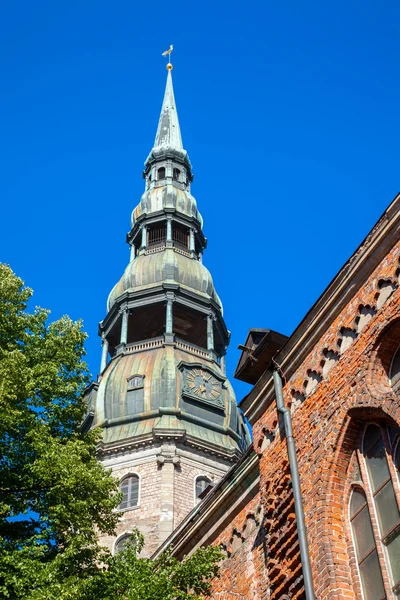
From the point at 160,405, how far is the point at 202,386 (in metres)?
2.09

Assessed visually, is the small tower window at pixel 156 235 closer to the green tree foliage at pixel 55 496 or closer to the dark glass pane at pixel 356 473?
the green tree foliage at pixel 55 496

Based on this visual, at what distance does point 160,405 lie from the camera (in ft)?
113

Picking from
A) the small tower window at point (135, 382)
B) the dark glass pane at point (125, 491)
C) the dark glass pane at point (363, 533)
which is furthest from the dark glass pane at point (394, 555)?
the small tower window at point (135, 382)

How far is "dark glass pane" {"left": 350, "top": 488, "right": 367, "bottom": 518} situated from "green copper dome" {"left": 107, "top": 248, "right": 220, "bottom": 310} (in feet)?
90.7

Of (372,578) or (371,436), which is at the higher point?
(371,436)

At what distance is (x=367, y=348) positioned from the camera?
11.5m

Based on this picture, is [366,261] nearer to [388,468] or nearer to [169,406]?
[388,468]

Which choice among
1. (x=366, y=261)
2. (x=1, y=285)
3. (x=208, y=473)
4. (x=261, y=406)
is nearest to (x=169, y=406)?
(x=208, y=473)

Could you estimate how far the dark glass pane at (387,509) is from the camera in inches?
413

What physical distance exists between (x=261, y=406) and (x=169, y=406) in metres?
20.8

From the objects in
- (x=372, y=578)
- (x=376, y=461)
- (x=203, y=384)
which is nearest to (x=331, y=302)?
(x=376, y=461)

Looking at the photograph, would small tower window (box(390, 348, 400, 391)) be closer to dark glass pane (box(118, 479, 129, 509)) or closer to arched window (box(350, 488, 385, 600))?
arched window (box(350, 488, 385, 600))

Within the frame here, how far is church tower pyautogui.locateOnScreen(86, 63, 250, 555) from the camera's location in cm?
3200

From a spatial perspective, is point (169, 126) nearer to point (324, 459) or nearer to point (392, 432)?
point (324, 459)
